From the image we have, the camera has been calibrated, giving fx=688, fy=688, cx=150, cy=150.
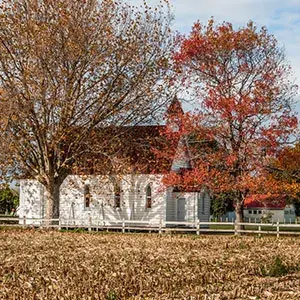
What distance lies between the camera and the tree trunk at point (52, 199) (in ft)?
144

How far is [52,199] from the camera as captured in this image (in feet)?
147

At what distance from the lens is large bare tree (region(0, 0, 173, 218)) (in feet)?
132

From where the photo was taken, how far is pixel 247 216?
346 feet

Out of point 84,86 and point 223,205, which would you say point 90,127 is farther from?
point 223,205

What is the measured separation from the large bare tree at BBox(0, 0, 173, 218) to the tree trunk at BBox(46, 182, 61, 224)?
0.18m

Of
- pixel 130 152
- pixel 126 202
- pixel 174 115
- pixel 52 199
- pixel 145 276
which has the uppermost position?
pixel 174 115

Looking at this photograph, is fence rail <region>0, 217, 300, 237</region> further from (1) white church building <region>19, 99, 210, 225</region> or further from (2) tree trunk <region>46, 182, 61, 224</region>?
(1) white church building <region>19, 99, 210, 225</region>

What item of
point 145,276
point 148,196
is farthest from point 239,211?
point 145,276

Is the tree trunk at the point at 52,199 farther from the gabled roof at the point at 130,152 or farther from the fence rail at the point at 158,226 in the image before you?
the gabled roof at the point at 130,152

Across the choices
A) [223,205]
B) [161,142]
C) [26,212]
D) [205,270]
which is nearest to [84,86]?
[161,142]

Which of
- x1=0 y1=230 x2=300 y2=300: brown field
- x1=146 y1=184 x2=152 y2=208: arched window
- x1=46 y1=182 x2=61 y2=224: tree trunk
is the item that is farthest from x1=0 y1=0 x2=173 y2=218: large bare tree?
x1=0 y1=230 x2=300 y2=300: brown field

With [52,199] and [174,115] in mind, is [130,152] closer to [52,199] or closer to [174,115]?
[174,115]

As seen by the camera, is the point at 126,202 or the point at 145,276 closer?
the point at 145,276

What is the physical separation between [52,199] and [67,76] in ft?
28.3
